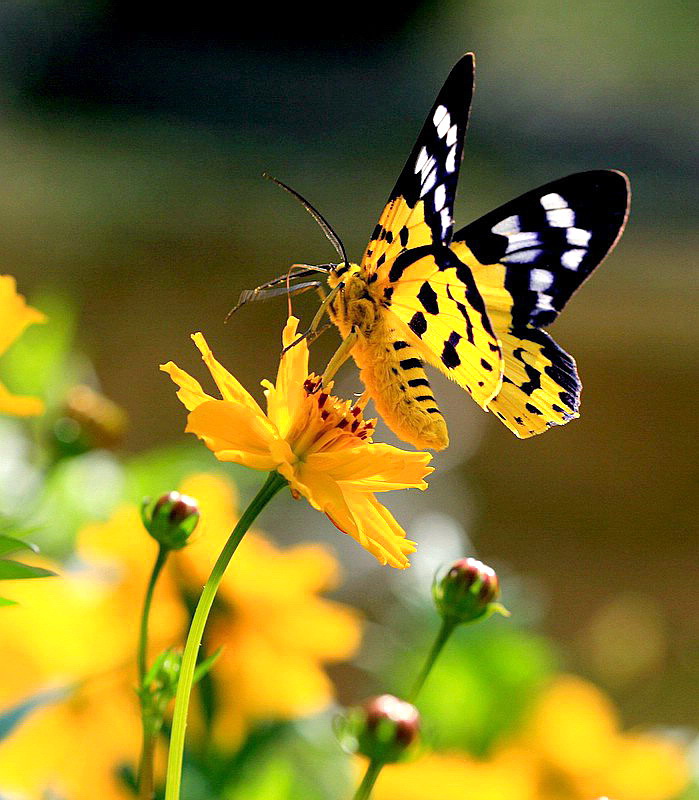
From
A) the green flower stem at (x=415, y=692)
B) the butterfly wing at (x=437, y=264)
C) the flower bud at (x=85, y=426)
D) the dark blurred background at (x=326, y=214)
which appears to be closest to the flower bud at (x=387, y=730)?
the green flower stem at (x=415, y=692)

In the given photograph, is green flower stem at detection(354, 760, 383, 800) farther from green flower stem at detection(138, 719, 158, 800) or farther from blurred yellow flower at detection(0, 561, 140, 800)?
blurred yellow flower at detection(0, 561, 140, 800)

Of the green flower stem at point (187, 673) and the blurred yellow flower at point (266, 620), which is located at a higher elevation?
the green flower stem at point (187, 673)

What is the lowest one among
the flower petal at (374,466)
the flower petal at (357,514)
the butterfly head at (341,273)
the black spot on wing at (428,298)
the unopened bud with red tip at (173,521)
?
the unopened bud with red tip at (173,521)

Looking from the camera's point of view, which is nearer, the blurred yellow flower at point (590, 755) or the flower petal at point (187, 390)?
the flower petal at point (187, 390)

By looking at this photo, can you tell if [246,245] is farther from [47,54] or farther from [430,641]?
[430,641]

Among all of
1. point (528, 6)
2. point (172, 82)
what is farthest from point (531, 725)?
point (528, 6)

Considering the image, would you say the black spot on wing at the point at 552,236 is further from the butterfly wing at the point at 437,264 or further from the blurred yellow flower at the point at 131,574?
the blurred yellow flower at the point at 131,574

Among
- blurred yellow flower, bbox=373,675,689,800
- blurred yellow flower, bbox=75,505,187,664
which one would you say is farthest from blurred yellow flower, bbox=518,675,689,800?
blurred yellow flower, bbox=75,505,187,664
